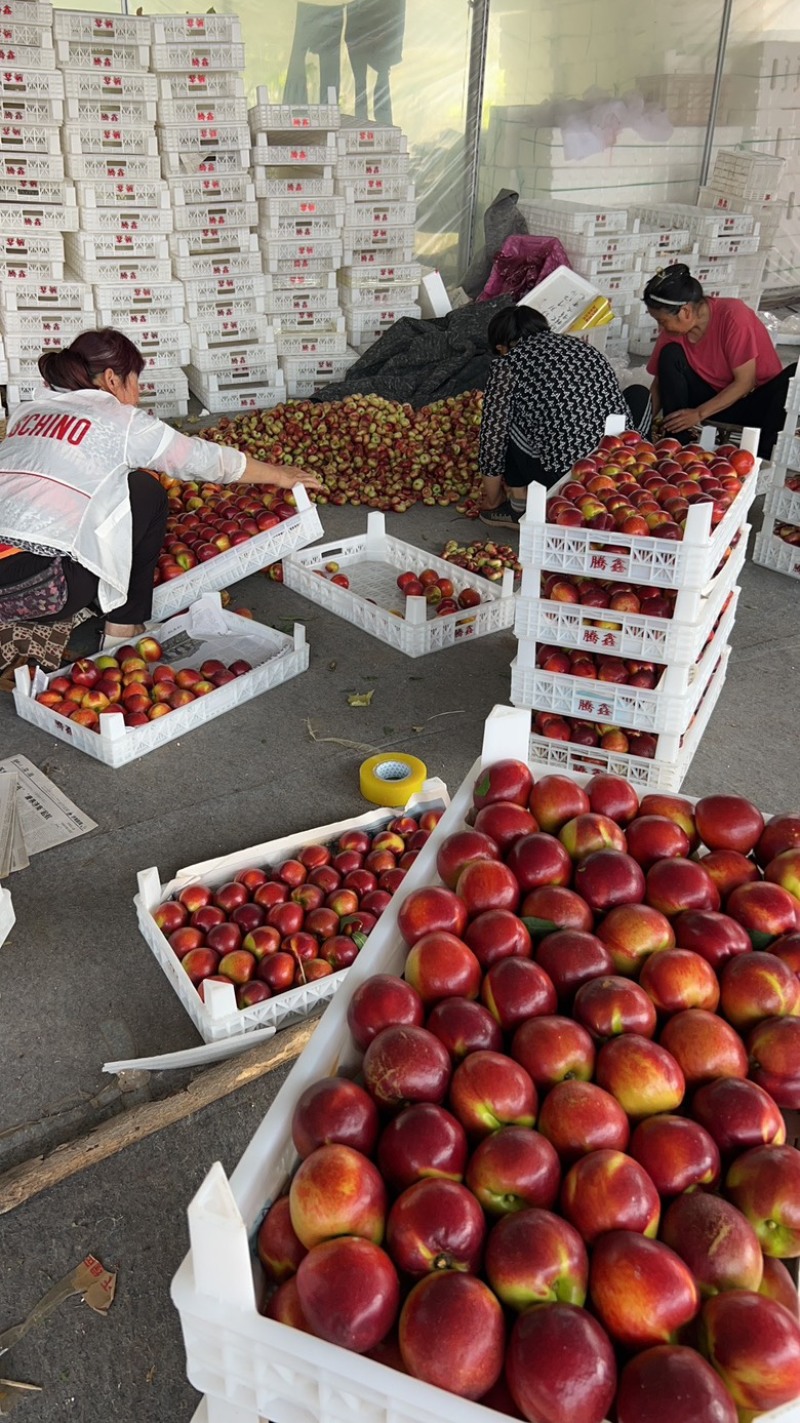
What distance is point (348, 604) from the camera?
14.8ft

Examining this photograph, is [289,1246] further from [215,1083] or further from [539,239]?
[539,239]

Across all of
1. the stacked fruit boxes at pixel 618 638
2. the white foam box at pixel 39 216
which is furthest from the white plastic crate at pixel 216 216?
the stacked fruit boxes at pixel 618 638

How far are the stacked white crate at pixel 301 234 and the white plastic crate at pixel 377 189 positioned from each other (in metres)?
0.13

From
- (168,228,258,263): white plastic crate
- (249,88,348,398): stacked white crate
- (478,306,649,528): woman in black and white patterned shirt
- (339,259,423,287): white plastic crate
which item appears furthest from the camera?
(339,259,423,287): white plastic crate

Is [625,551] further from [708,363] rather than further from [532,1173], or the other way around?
[708,363]

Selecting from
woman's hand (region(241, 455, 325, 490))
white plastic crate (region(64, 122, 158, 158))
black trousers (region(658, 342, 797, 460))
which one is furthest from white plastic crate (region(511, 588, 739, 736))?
white plastic crate (region(64, 122, 158, 158))

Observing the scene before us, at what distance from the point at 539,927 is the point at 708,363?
15.8 ft

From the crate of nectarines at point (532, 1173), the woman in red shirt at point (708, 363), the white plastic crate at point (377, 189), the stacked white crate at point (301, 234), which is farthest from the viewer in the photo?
the white plastic crate at point (377, 189)

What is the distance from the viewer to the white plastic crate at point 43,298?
245 inches

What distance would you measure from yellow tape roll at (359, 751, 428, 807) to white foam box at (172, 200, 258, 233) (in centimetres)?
467

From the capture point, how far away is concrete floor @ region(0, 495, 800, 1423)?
1.91 metres

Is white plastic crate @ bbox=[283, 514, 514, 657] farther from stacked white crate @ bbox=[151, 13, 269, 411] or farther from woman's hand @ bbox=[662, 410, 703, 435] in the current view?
stacked white crate @ bbox=[151, 13, 269, 411]

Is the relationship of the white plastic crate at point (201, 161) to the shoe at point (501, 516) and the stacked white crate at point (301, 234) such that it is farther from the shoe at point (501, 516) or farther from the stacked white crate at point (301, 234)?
the shoe at point (501, 516)

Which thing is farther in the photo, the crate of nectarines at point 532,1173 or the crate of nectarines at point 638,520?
the crate of nectarines at point 638,520
